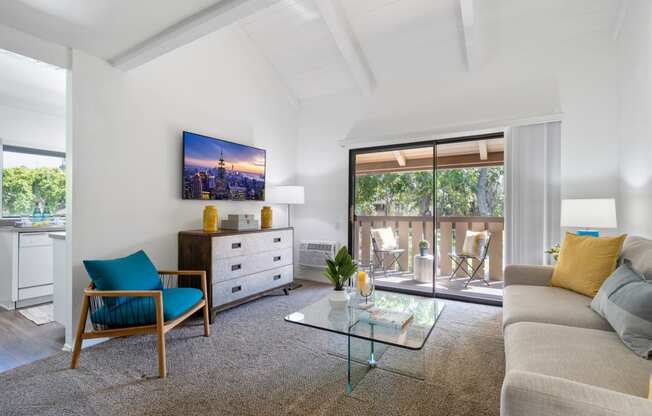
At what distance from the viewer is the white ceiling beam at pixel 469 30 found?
10.1 feet

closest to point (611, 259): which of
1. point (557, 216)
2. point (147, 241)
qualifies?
point (557, 216)

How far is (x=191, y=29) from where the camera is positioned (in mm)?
2221

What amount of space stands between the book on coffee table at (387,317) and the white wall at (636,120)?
80.1 inches

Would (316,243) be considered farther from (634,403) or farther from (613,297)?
(634,403)

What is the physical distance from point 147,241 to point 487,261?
4.61 m

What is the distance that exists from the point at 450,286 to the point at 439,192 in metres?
1.42

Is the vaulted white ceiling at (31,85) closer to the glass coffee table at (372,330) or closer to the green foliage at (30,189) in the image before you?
the green foliage at (30,189)

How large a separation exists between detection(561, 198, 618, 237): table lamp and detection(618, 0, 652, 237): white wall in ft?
0.60

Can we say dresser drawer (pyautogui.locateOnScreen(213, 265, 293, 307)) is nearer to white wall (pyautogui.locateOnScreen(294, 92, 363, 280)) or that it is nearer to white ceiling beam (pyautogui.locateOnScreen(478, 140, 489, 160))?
white wall (pyautogui.locateOnScreen(294, 92, 363, 280))

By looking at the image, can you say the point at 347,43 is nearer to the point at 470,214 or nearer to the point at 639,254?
the point at 470,214

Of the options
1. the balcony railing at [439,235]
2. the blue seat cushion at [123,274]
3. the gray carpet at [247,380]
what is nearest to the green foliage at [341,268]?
the gray carpet at [247,380]

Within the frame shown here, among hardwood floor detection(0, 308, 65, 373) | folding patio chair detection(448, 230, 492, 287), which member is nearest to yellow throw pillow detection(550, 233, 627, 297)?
folding patio chair detection(448, 230, 492, 287)

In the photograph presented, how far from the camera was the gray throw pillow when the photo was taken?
56.5 inches

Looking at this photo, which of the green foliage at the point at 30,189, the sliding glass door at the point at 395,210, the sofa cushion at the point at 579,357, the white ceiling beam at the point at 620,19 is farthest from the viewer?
the sliding glass door at the point at 395,210
